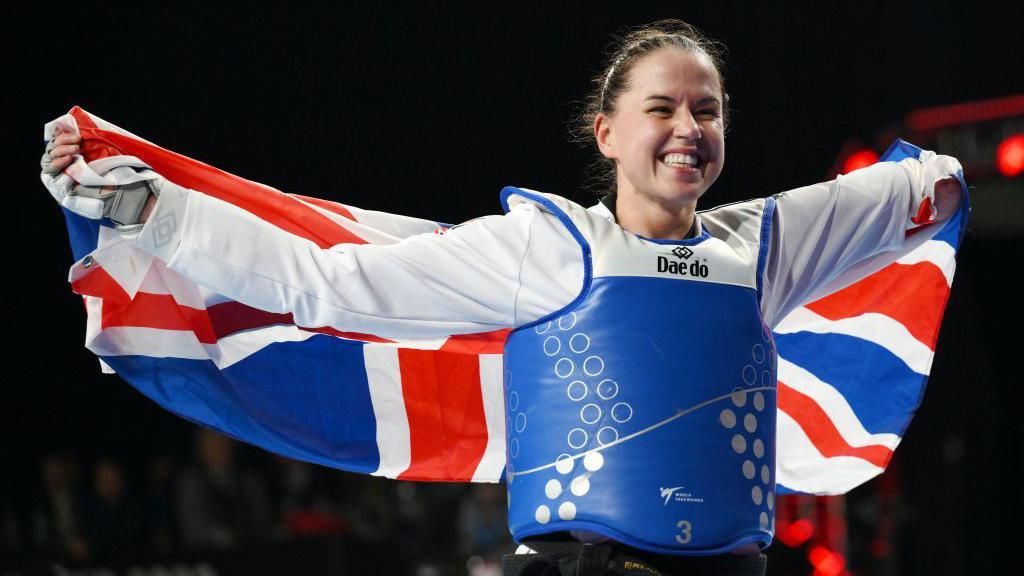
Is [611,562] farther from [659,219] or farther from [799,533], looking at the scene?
[799,533]

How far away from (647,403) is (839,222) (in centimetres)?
65

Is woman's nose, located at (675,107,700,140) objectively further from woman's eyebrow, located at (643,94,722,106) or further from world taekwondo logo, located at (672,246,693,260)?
world taekwondo logo, located at (672,246,693,260)

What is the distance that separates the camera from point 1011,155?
602cm

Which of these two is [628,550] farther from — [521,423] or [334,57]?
[334,57]

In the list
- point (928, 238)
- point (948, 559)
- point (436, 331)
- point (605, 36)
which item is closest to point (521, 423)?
point (436, 331)

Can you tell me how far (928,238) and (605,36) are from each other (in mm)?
5573

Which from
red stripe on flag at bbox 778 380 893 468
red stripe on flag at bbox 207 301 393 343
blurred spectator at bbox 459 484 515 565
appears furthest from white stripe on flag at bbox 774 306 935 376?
blurred spectator at bbox 459 484 515 565

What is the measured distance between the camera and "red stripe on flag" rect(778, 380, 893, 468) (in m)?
2.72

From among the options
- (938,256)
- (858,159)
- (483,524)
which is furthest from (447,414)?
(483,524)

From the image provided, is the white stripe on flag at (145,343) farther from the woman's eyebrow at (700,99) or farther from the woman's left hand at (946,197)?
the woman's left hand at (946,197)

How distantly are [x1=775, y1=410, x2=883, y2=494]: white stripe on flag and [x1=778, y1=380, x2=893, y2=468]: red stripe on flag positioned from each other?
0.04 ft

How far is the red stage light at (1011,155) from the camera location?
600 cm

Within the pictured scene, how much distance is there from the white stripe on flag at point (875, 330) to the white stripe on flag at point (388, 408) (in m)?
0.90

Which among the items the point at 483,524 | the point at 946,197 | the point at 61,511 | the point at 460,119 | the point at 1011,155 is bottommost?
the point at 483,524
